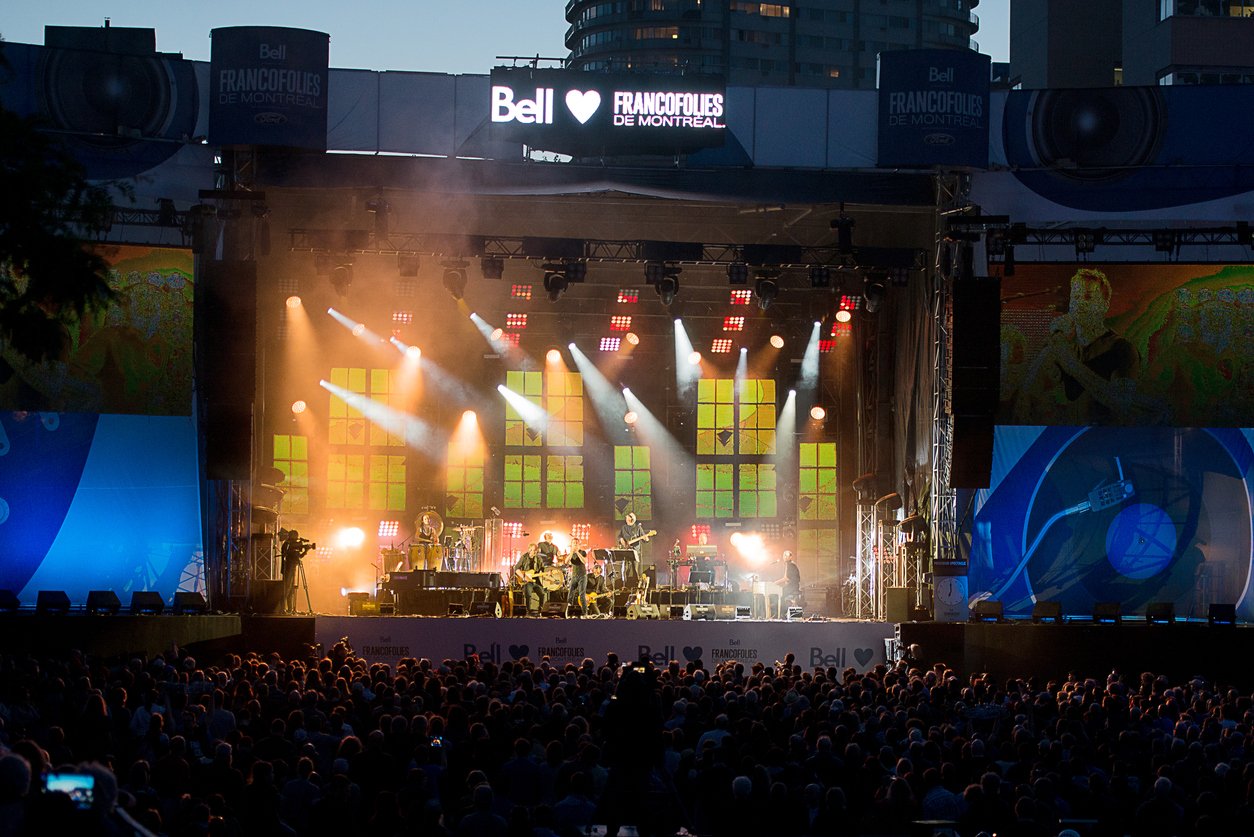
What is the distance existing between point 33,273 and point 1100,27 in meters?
39.1

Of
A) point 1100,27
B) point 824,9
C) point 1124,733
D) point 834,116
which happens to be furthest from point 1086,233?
point 824,9

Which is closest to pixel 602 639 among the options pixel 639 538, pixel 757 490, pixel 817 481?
pixel 639 538

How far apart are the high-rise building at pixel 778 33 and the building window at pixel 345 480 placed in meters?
75.7

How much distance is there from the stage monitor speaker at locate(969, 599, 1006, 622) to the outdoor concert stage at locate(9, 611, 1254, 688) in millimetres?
334

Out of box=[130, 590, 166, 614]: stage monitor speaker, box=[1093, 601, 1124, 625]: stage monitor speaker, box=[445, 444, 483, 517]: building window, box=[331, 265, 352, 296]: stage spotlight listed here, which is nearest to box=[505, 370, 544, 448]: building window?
box=[445, 444, 483, 517]: building window

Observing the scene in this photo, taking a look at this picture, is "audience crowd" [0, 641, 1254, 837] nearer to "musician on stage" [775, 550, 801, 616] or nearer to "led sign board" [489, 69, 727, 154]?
"led sign board" [489, 69, 727, 154]

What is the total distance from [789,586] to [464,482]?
674 centimetres

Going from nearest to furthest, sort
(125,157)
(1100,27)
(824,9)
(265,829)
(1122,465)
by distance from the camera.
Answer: (265,829), (125,157), (1122,465), (1100,27), (824,9)

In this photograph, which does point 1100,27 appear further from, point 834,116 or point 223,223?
point 223,223

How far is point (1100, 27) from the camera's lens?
4372cm

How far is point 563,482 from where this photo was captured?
96.3ft

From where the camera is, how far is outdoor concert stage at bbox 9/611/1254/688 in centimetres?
2120

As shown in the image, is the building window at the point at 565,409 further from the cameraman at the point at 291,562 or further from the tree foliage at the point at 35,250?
the tree foliage at the point at 35,250

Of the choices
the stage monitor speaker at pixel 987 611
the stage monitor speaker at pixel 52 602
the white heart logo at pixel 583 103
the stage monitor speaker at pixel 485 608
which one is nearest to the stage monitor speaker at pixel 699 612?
the stage monitor speaker at pixel 485 608
